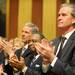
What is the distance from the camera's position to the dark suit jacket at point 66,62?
2637mm

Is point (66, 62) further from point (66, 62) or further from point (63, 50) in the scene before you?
point (63, 50)

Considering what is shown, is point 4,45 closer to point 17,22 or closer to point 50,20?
point 50,20

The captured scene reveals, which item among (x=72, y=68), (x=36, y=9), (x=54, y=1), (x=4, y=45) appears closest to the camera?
(x=72, y=68)

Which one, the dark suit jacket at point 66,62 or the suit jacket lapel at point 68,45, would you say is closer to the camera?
the dark suit jacket at point 66,62

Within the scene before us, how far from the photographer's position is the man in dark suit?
2.65 m

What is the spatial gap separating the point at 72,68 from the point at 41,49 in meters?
0.28

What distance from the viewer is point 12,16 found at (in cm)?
684

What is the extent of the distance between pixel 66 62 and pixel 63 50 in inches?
4.6

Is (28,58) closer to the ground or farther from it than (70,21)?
closer to the ground

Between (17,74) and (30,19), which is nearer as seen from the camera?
(17,74)

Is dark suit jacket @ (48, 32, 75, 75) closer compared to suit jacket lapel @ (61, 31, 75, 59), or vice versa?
dark suit jacket @ (48, 32, 75, 75)

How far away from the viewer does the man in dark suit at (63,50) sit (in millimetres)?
2646

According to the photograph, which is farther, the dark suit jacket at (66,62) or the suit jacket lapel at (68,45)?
the suit jacket lapel at (68,45)

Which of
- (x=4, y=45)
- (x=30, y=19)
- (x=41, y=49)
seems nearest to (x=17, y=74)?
(x=4, y=45)
